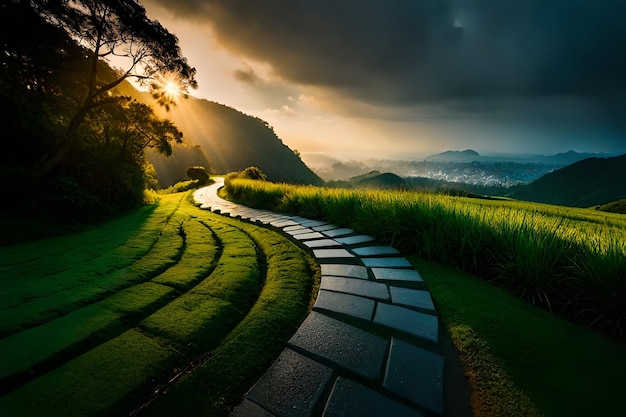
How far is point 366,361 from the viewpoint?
1720 millimetres

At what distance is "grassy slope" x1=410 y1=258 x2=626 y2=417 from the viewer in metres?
1.47

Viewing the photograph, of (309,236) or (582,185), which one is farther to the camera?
(582,185)

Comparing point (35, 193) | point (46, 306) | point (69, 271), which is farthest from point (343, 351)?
point (35, 193)

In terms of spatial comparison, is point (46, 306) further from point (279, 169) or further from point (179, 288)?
point (279, 169)

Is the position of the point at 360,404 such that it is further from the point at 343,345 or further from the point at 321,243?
the point at 321,243

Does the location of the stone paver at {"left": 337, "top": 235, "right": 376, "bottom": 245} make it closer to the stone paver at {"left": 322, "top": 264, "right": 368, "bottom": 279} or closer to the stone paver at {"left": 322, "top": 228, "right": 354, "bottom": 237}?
the stone paver at {"left": 322, "top": 228, "right": 354, "bottom": 237}

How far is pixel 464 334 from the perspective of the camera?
2070mm

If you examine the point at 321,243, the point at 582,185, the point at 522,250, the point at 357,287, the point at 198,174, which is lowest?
the point at 357,287

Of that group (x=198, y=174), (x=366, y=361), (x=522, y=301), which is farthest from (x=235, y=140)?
(x=366, y=361)

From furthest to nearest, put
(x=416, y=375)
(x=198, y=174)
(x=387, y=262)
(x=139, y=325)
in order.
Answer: (x=198, y=174), (x=387, y=262), (x=139, y=325), (x=416, y=375)

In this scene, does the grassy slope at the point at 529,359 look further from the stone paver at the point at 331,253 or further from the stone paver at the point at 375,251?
the stone paver at the point at 331,253

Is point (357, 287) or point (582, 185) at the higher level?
point (582, 185)

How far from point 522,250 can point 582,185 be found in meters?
178

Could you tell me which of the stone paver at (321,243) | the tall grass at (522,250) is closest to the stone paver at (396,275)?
the tall grass at (522,250)
